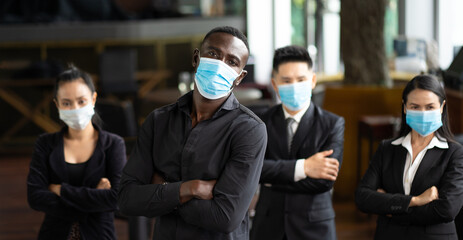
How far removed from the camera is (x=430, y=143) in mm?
2789

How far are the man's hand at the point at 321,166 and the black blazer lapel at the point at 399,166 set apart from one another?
266 millimetres

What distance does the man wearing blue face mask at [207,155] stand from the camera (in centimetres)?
218

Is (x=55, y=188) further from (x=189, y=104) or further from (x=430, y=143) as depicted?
(x=430, y=143)

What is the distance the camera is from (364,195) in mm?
2824

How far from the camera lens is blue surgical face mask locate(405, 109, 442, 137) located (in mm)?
2748

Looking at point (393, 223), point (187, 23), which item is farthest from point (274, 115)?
point (187, 23)

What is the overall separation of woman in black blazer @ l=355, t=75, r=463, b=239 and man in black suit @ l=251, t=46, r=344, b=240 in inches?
8.4

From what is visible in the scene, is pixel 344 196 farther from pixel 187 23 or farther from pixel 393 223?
pixel 187 23

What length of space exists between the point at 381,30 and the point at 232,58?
13.1 ft

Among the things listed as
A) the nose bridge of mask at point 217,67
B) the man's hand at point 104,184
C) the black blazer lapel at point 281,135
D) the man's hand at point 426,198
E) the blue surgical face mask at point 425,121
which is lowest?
the man's hand at point 426,198

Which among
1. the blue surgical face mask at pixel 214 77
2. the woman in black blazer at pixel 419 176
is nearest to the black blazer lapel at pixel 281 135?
the woman in black blazer at pixel 419 176

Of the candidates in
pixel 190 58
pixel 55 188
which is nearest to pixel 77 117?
pixel 55 188

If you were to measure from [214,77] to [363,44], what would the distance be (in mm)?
4014

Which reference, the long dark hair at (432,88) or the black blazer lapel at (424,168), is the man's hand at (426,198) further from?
the long dark hair at (432,88)
